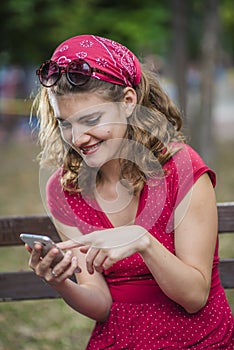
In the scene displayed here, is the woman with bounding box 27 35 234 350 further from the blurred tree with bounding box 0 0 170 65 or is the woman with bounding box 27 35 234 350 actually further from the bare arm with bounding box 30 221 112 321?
the blurred tree with bounding box 0 0 170 65

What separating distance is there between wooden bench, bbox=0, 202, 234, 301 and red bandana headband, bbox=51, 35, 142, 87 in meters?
0.96

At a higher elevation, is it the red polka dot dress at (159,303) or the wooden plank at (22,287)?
the red polka dot dress at (159,303)

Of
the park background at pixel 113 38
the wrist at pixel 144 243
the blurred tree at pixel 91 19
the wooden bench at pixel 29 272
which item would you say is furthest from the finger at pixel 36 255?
the blurred tree at pixel 91 19

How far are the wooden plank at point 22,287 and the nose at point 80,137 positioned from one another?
122cm

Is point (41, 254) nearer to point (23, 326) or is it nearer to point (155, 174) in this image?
point (155, 174)

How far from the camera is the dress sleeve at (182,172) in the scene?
249cm

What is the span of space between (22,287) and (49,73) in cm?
136

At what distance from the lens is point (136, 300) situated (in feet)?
8.55

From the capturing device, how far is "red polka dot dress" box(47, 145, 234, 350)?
2.52 metres

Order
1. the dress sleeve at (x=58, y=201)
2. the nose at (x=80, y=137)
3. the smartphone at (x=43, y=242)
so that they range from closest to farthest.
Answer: the smartphone at (x=43, y=242) → the nose at (x=80, y=137) → the dress sleeve at (x=58, y=201)

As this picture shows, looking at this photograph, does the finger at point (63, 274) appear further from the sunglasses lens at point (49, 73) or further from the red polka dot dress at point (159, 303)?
the sunglasses lens at point (49, 73)

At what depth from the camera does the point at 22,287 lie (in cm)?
349

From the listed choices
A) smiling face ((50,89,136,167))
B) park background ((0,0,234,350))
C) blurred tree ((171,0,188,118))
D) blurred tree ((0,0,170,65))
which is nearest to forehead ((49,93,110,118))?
smiling face ((50,89,136,167))

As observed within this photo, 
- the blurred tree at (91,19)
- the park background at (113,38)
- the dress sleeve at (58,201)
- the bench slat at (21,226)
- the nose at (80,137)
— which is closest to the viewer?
the nose at (80,137)
